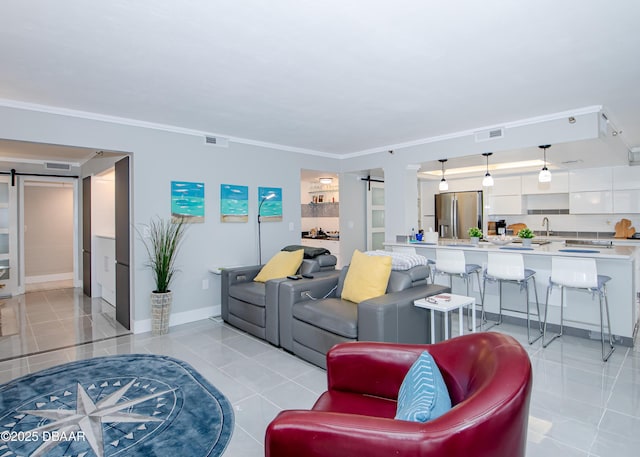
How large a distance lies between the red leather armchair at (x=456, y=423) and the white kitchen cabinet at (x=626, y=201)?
21.5 feet

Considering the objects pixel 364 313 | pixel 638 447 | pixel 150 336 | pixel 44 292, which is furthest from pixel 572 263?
pixel 44 292

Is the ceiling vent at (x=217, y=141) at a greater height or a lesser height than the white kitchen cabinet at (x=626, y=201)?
greater

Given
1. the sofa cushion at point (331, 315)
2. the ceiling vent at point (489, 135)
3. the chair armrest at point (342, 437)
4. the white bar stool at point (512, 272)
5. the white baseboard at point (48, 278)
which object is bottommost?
the white baseboard at point (48, 278)

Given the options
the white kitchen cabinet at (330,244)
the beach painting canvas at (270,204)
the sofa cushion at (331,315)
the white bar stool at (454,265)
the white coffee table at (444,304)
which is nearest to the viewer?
the white coffee table at (444,304)

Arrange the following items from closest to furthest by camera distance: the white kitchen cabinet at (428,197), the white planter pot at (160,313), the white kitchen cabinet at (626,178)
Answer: the white planter pot at (160,313)
the white kitchen cabinet at (626,178)
the white kitchen cabinet at (428,197)

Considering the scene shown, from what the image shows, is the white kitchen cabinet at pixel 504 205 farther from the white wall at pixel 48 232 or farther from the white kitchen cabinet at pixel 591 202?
the white wall at pixel 48 232

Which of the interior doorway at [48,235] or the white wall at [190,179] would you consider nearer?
the white wall at [190,179]

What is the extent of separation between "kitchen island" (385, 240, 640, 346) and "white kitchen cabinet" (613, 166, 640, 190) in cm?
276

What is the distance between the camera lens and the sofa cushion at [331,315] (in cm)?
290

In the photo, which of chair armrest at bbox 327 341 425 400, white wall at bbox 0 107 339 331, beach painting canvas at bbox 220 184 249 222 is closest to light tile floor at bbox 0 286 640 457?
white wall at bbox 0 107 339 331

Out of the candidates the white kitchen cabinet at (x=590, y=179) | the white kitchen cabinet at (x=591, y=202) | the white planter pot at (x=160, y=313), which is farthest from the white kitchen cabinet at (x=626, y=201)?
the white planter pot at (x=160, y=313)

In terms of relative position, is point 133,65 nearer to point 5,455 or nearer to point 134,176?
point 134,176

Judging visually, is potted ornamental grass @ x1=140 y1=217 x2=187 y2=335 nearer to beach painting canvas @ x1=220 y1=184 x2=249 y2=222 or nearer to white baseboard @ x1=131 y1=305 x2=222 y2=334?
white baseboard @ x1=131 y1=305 x2=222 y2=334

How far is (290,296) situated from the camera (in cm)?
351
